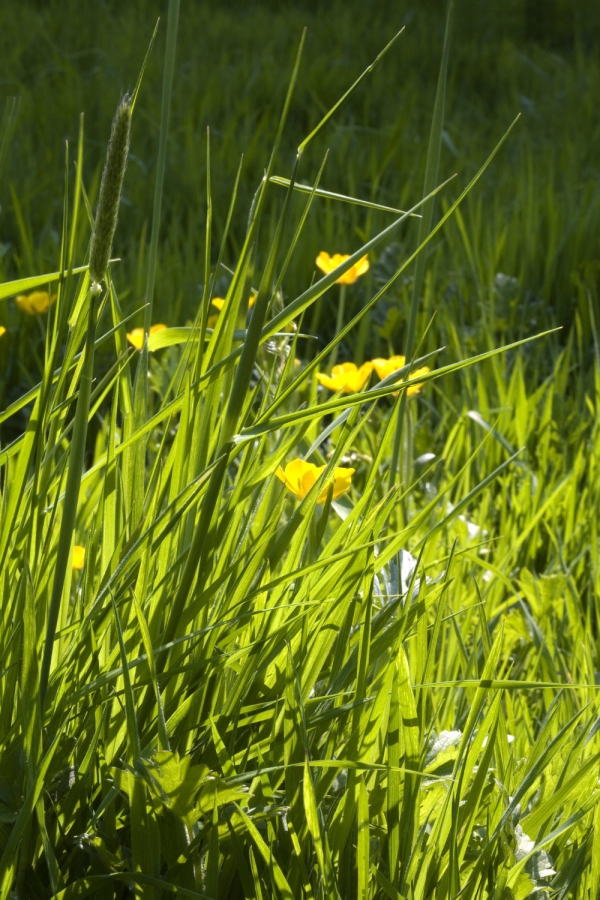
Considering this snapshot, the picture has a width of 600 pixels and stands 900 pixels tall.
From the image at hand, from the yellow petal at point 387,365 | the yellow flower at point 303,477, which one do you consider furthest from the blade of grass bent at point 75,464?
the yellow petal at point 387,365

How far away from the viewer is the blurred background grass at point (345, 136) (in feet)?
5.72

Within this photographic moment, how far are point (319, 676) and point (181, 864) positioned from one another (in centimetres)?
16

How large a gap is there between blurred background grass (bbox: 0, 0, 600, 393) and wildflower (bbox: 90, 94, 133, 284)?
759 mm

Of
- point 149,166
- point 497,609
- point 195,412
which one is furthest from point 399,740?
point 149,166

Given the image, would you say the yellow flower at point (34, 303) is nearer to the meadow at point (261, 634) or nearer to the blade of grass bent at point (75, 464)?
the meadow at point (261, 634)

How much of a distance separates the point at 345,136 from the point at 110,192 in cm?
239

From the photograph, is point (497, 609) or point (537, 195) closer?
point (497, 609)

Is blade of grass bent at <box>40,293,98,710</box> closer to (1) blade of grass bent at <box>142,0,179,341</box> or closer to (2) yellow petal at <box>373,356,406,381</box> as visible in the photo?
(1) blade of grass bent at <box>142,0,179,341</box>

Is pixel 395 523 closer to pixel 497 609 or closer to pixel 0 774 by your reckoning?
pixel 497 609

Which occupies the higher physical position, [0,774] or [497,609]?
[0,774]

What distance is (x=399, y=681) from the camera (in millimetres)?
538

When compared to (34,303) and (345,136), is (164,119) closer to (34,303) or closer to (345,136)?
(34,303)

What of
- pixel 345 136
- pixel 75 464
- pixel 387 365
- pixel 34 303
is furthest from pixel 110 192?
pixel 345 136

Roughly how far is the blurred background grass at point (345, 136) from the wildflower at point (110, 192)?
0.76 m
